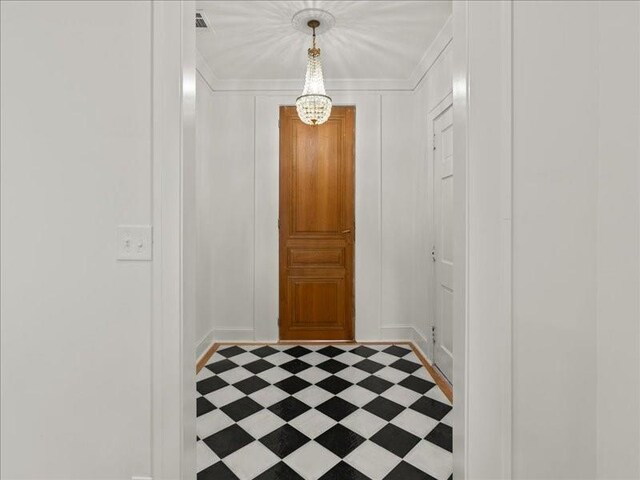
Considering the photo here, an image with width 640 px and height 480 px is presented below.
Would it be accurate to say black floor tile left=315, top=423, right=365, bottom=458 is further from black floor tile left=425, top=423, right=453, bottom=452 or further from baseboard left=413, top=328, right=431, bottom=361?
baseboard left=413, top=328, right=431, bottom=361

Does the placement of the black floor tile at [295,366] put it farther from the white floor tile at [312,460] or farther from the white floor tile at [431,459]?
the white floor tile at [431,459]

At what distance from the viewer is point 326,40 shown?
9.16 ft

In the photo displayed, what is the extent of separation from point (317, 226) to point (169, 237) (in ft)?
8.04

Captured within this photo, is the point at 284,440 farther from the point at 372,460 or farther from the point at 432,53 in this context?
the point at 432,53

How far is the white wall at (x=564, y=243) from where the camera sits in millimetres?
1165

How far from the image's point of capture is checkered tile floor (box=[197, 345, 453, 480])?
1.77 m

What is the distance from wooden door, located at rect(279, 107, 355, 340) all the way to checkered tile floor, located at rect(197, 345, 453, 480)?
50cm

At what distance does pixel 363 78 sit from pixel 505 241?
2.89 meters

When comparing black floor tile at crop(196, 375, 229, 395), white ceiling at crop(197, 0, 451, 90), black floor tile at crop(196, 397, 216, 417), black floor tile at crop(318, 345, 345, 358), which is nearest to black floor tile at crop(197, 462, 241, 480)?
black floor tile at crop(196, 397, 216, 417)

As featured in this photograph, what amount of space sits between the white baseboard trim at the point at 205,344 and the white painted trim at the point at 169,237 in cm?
197

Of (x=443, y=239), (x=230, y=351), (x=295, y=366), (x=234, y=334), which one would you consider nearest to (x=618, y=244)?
(x=443, y=239)

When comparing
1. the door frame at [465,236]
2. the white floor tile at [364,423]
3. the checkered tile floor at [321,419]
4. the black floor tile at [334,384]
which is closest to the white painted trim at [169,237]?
the door frame at [465,236]

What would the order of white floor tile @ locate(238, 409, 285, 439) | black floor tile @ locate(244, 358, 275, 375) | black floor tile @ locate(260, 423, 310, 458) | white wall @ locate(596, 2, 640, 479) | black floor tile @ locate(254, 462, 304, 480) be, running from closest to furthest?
1. white wall @ locate(596, 2, 640, 479)
2. black floor tile @ locate(254, 462, 304, 480)
3. black floor tile @ locate(260, 423, 310, 458)
4. white floor tile @ locate(238, 409, 285, 439)
5. black floor tile @ locate(244, 358, 275, 375)

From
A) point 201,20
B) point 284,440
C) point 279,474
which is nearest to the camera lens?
point 279,474
